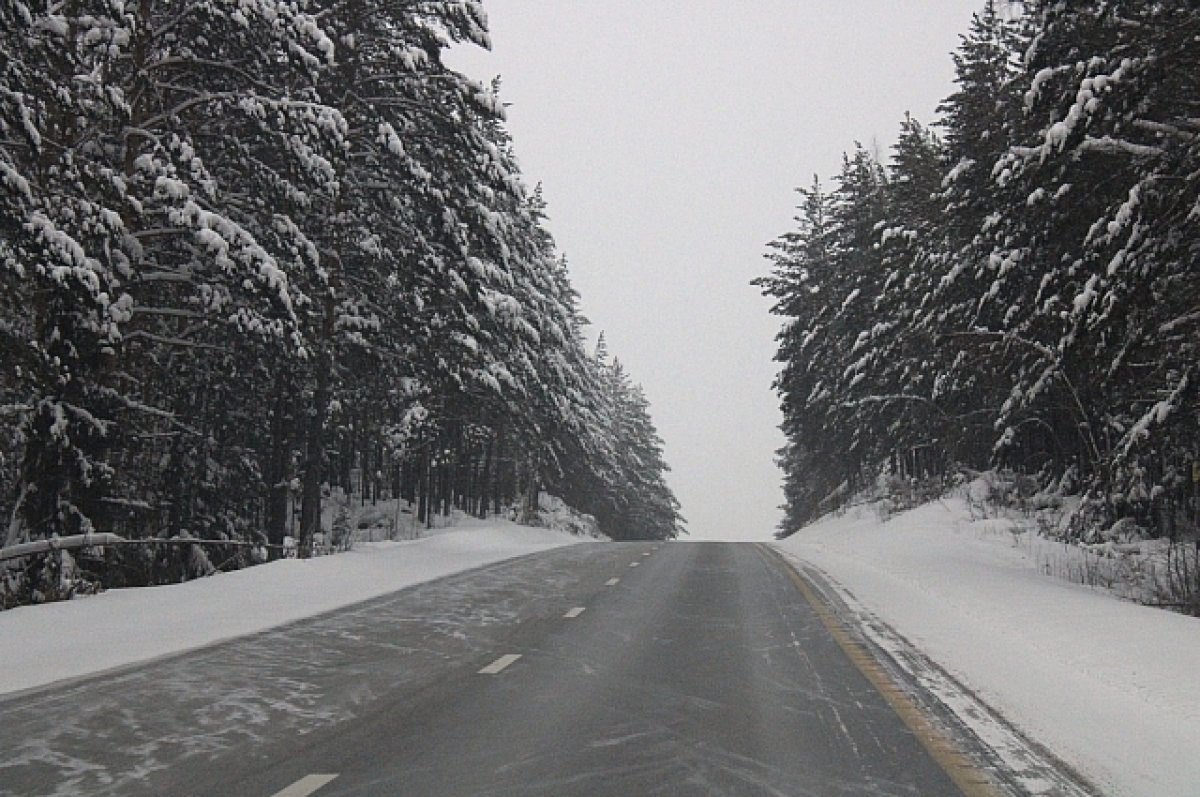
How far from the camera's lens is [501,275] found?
28.4 meters

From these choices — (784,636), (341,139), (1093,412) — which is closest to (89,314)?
(341,139)

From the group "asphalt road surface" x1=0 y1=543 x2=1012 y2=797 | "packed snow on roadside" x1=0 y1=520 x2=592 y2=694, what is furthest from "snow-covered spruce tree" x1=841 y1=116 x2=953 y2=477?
"asphalt road surface" x1=0 y1=543 x2=1012 y2=797

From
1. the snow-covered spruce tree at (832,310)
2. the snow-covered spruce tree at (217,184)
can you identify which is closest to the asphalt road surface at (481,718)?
the snow-covered spruce tree at (217,184)

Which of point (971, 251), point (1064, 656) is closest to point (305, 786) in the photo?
point (1064, 656)

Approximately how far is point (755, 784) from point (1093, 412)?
1907 centimetres

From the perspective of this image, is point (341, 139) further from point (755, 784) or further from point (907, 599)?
point (755, 784)

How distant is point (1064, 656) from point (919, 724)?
315 cm

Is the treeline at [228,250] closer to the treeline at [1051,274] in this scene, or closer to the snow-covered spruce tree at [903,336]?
the treeline at [1051,274]

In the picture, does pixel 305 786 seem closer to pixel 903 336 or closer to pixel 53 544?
pixel 53 544

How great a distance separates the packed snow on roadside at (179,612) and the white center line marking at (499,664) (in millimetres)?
2949

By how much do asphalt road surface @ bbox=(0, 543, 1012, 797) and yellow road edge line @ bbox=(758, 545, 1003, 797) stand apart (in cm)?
6

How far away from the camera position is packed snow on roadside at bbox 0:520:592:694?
29.8 feet

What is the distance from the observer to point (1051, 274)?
15141mm

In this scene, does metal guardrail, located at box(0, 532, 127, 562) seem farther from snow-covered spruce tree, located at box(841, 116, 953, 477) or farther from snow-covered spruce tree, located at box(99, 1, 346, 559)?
snow-covered spruce tree, located at box(841, 116, 953, 477)
